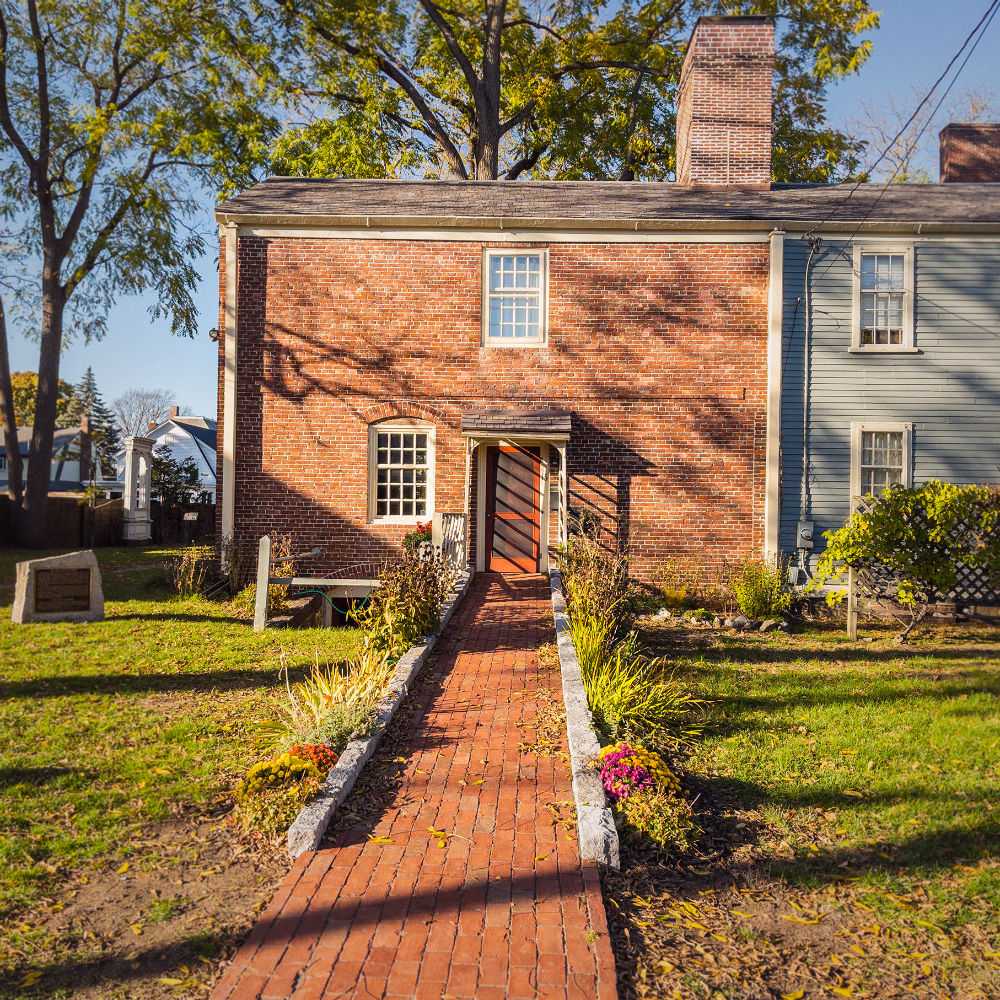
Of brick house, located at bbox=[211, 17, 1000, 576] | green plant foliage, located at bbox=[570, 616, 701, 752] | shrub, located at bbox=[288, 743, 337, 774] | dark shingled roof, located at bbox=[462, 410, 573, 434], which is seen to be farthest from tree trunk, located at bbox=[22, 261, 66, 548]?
shrub, located at bbox=[288, 743, 337, 774]

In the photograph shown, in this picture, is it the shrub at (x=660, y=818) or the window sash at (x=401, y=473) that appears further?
the window sash at (x=401, y=473)

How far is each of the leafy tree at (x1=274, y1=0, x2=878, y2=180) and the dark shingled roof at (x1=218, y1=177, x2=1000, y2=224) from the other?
8.22 meters

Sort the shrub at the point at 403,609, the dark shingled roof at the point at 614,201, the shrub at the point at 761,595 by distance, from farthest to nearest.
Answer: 1. the dark shingled roof at the point at 614,201
2. the shrub at the point at 761,595
3. the shrub at the point at 403,609

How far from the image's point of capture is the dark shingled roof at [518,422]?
1400 cm

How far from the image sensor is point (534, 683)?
803 cm

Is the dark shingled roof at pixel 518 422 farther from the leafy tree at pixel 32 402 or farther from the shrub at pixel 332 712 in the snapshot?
the leafy tree at pixel 32 402

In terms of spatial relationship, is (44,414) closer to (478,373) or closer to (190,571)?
(190,571)

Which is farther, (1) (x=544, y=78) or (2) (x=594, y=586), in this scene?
(1) (x=544, y=78)

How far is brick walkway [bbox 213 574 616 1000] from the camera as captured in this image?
138 inches

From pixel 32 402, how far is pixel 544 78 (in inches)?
2164

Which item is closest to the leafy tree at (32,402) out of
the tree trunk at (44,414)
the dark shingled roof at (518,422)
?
the tree trunk at (44,414)

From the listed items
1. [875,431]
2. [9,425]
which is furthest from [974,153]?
[9,425]

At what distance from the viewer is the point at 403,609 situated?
9.01m

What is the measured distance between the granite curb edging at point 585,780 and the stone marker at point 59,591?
7.17 meters
